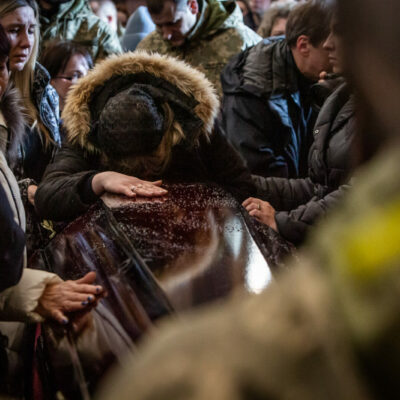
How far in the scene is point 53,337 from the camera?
134 centimetres

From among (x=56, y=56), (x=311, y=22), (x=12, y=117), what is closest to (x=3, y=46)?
(x=12, y=117)

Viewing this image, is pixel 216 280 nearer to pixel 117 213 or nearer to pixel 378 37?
pixel 117 213

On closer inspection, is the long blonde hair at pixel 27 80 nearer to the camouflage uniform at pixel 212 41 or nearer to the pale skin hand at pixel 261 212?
the pale skin hand at pixel 261 212

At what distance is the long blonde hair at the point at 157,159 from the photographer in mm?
2145

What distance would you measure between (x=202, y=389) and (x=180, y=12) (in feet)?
10.8

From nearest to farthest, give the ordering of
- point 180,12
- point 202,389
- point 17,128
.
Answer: point 202,389 < point 17,128 < point 180,12

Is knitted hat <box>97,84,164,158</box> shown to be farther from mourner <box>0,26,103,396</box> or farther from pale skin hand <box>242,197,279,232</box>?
mourner <box>0,26,103,396</box>

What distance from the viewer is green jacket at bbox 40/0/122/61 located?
151 inches

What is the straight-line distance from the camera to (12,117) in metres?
2.02

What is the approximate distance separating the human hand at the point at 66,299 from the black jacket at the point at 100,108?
734mm

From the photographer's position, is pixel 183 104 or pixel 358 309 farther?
pixel 183 104

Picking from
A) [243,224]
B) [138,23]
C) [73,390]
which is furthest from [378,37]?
[138,23]

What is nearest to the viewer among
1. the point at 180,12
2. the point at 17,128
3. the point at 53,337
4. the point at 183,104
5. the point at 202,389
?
the point at 202,389

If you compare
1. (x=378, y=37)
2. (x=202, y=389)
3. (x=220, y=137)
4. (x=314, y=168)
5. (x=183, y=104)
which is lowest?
(x=314, y=168)
